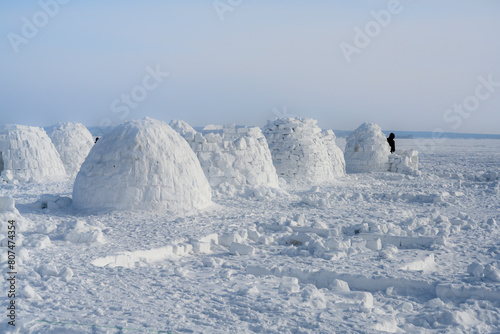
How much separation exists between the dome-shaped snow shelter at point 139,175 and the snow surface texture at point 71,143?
871cm

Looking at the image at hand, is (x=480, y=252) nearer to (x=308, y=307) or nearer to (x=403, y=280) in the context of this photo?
(x=403, y=280)

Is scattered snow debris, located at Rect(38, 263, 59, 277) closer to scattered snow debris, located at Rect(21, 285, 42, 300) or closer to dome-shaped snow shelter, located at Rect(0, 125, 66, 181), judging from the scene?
scattered snow debris, located at Rect(21, 285, 42, 300)

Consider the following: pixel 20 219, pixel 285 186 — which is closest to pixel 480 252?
pixel 20 219

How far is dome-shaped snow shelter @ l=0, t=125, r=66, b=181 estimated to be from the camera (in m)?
13.7

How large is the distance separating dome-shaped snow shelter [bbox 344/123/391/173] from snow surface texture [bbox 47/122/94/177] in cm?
1045

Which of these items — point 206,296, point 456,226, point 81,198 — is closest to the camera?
point 206,296

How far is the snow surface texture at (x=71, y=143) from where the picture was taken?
16891 mm

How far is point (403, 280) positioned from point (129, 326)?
274 cm

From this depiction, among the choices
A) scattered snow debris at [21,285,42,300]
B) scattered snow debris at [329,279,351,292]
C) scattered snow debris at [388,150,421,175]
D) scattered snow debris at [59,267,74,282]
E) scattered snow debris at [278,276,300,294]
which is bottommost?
scattered snow debris at [388,150,421,175]

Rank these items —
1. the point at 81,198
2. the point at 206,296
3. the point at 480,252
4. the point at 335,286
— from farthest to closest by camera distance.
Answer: the point at 81,198, the point at 480,252, the point at 335,286, the point at 206,296

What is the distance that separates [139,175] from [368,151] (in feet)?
43.9

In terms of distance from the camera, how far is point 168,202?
8.16 m

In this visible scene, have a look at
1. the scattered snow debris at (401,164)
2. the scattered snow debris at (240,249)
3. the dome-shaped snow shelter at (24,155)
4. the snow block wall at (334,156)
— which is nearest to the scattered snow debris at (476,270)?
the scattered snow debris at (240,249)

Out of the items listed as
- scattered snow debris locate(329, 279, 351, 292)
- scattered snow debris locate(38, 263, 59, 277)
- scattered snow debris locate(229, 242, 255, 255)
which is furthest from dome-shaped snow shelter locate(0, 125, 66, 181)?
scattered snow debris locate(329, 279, 351, 292)
